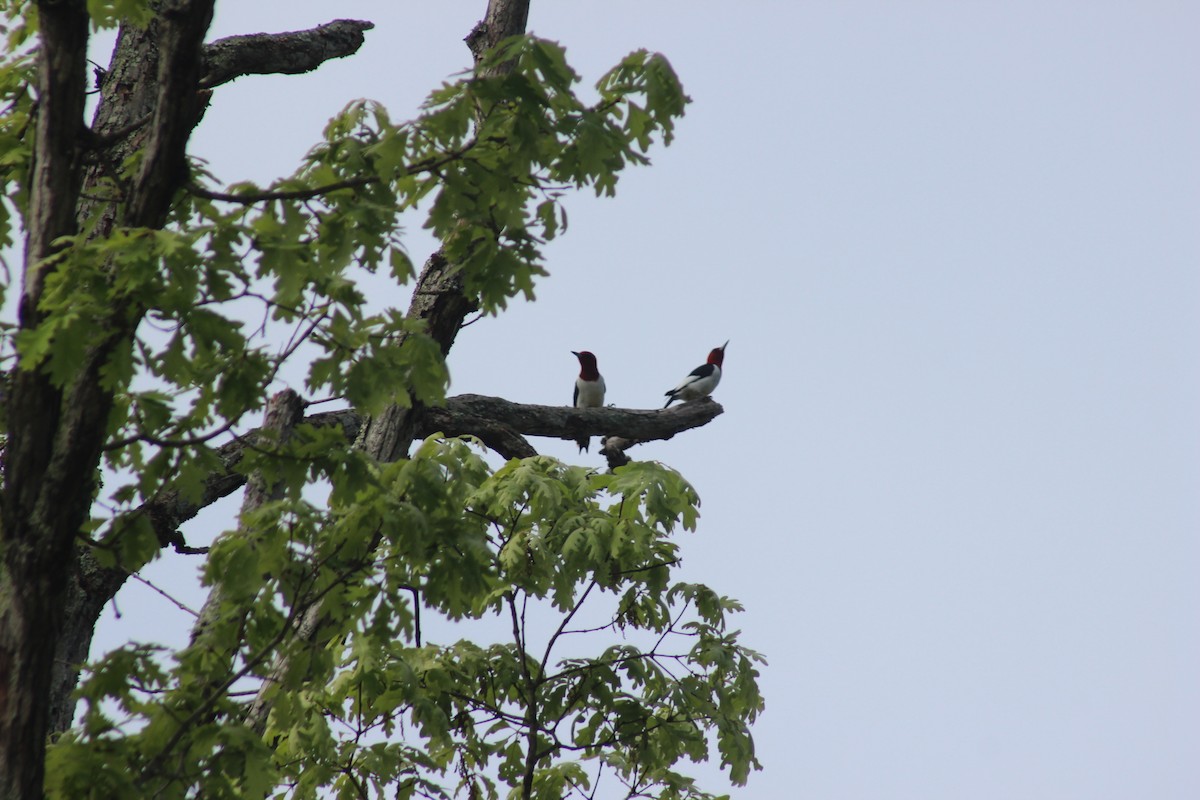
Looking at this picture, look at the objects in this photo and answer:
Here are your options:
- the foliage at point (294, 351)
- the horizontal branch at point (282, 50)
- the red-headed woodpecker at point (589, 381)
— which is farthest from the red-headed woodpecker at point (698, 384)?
the foliage at point (294, 351)

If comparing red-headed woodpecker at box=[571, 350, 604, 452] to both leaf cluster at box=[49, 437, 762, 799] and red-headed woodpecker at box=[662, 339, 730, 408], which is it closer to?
red-headed woodpecker at box=[662, 339, 730, 408]

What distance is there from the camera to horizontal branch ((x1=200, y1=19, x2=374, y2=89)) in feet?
28.6

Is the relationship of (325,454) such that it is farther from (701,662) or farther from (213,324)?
(701,662)

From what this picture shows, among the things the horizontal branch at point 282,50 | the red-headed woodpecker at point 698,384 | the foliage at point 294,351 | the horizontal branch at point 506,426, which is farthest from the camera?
the red-headed woodpecker at point 698,384

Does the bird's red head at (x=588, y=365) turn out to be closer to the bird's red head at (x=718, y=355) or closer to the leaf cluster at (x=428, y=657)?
the bird's red head at (x=718, y=355)

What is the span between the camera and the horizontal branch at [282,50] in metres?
8.71

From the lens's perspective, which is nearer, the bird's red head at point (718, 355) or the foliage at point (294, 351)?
Answer: the foliage at point (294, 351)

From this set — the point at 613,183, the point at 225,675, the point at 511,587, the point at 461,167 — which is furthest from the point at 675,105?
the point at 511,587

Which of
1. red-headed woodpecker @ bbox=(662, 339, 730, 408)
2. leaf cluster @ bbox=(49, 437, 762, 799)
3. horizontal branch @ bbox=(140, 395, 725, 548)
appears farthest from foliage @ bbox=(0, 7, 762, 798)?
red-headed woodpecker @ bbox=(662, 339, 730, 408)

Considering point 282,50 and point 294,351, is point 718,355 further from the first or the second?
point 294,351

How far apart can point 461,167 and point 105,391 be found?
1394mm

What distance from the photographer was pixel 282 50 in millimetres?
9055

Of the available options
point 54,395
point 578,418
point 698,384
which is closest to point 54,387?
point 54,395

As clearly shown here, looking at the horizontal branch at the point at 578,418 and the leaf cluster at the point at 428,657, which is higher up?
the horizontal branch at the point at 578,418
